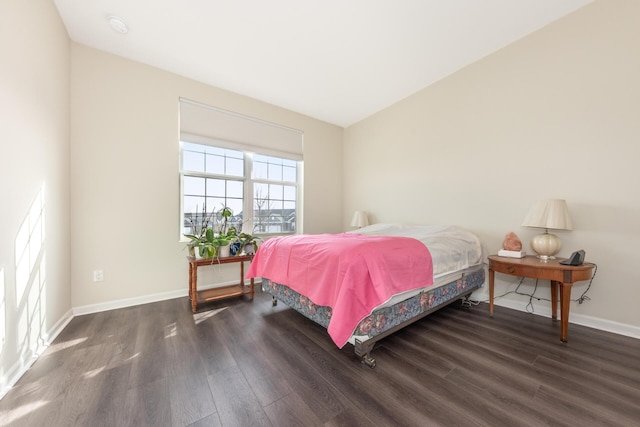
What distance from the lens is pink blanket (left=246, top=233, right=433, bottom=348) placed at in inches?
58.5

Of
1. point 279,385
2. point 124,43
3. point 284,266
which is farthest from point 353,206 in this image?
point 124,43

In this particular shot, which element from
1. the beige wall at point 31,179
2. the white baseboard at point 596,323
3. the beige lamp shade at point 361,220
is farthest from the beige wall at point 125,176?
the white baseboard at point 596,323

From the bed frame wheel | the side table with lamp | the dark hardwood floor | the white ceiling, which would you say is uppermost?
the white ceiling

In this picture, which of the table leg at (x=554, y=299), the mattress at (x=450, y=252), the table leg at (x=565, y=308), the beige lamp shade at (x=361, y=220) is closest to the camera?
the table leg at (x=565, y=308)

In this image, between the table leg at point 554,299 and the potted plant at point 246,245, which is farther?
the potted plant at point 246,245

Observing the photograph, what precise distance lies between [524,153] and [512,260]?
1.13 metres

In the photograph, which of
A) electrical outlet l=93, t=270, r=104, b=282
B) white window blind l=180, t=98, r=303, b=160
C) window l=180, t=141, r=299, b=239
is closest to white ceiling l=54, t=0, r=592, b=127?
white window blind l=180, t=98, r=303, b=160

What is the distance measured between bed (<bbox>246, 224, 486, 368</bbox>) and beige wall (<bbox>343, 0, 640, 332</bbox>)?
64cm

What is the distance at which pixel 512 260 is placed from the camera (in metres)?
2.12

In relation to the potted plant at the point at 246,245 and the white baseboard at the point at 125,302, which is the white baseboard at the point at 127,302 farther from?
the potted plant at the point at 246,245

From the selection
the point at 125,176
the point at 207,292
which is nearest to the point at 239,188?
the point at 125,176

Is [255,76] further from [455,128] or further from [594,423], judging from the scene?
[594,423]

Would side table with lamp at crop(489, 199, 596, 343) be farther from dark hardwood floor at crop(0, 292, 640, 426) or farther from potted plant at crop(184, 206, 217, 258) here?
potted plant at crop(184, 206, 217, 258)

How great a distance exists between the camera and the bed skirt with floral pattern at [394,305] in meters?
1.59
